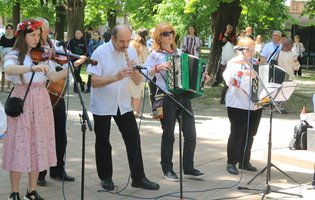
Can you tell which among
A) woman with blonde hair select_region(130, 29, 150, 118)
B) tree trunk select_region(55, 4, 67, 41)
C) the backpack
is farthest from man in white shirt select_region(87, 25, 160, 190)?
tree trunk select_region(55, 4, 67, 41)

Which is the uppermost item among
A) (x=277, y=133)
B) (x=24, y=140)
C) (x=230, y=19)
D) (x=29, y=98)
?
(x=230, y=19)

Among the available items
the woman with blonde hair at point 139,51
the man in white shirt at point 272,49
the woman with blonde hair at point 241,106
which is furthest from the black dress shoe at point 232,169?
the man in white shirt at point 272,49

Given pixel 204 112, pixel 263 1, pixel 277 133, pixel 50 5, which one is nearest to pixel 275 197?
pixel 277 133

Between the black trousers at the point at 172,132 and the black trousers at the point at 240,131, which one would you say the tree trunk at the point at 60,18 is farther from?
the black trousers at the point at 172,132

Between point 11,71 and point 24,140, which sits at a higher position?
point 11,71

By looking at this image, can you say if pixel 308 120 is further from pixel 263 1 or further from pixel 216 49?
pixel 263 1

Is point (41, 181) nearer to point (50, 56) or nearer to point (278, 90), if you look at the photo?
point (50, 56)

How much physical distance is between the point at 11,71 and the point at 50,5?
28.5 meters

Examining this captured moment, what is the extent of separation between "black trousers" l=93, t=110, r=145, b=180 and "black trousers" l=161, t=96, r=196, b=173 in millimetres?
441

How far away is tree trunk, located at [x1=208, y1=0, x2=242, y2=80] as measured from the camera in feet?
48.3

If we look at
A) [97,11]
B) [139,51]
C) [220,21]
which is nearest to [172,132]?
[139,51]

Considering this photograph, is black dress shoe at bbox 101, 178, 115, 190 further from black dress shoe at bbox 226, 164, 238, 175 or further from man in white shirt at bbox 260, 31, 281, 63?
man in white shirt at bbox 260, 31, 281, 63

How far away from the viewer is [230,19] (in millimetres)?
14797

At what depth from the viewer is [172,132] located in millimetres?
5875
